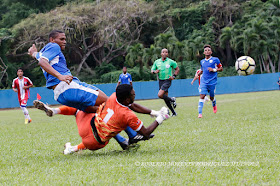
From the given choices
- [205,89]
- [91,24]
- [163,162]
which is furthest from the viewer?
[91,24]

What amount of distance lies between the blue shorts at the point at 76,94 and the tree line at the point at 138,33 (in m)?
35.2

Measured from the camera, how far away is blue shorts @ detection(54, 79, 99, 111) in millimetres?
6070

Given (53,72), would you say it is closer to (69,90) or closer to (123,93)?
(69,90)

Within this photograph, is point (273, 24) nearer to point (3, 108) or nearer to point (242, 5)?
point (242, 5)

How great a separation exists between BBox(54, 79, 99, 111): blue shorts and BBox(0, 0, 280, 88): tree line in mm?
35247

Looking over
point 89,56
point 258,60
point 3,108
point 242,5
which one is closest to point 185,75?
point 258,60

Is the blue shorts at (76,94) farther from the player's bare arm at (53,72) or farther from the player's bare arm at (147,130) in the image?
the player's bare arm at (147,130)

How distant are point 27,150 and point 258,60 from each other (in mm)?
39396

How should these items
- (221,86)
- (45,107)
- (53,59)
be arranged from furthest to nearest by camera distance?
(221,86), (45,107), (53,59)

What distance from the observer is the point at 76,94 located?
6070 mm

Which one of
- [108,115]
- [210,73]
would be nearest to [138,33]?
[210,73]

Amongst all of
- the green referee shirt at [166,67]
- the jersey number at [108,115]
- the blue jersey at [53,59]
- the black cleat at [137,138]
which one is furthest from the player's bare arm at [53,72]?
the green referee shirt at [166,67]

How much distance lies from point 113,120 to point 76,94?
0.94 meters

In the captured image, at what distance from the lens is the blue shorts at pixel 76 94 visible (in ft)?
19.9
